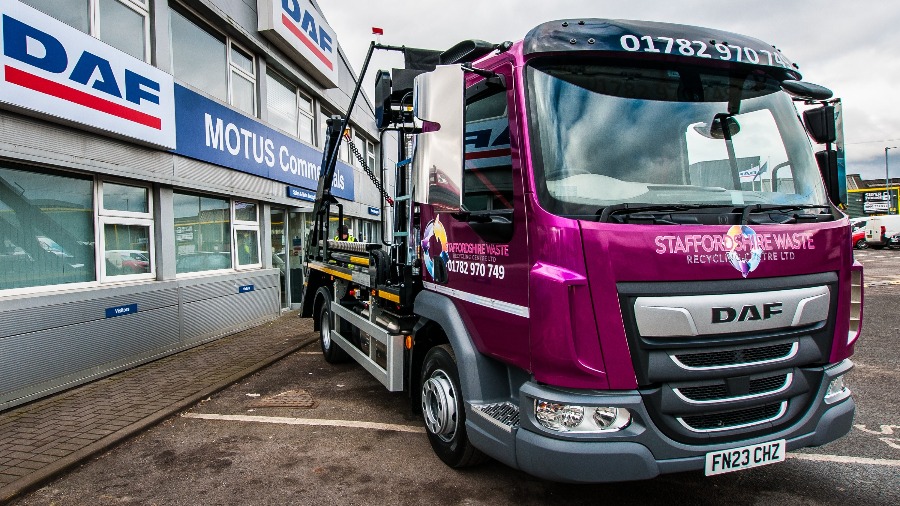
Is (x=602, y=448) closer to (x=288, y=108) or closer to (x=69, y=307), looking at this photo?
(x=69, y=307)

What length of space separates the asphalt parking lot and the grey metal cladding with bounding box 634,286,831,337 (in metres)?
1.21

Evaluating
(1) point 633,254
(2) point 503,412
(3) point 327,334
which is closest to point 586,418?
(2) point 503,412

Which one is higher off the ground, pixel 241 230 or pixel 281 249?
pixel 241 230

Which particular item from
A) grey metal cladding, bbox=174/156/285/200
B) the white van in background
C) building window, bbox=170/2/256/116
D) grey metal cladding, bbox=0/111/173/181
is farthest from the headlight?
the white van in background

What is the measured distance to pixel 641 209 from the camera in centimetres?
281

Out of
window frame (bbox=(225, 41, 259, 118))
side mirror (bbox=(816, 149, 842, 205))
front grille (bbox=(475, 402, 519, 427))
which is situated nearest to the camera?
front grille (bbox=(475, 402, 519, 427))

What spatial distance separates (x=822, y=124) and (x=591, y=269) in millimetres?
2203

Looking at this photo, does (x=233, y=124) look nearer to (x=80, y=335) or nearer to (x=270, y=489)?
(x=80, y=335)

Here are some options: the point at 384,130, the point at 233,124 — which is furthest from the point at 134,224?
the point at 384,130

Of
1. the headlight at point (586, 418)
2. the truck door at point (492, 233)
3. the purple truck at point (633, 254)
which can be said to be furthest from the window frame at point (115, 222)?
the headlight at point (586, 418)

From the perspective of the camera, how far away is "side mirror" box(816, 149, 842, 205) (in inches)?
137

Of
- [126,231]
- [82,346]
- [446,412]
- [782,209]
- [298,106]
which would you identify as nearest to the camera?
[782,209]

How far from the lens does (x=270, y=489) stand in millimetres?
3596

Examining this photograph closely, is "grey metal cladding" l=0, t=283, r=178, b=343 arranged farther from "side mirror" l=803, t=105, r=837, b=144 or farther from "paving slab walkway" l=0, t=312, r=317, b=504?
"side mirror" l=803, t=105, r=837, b=144
